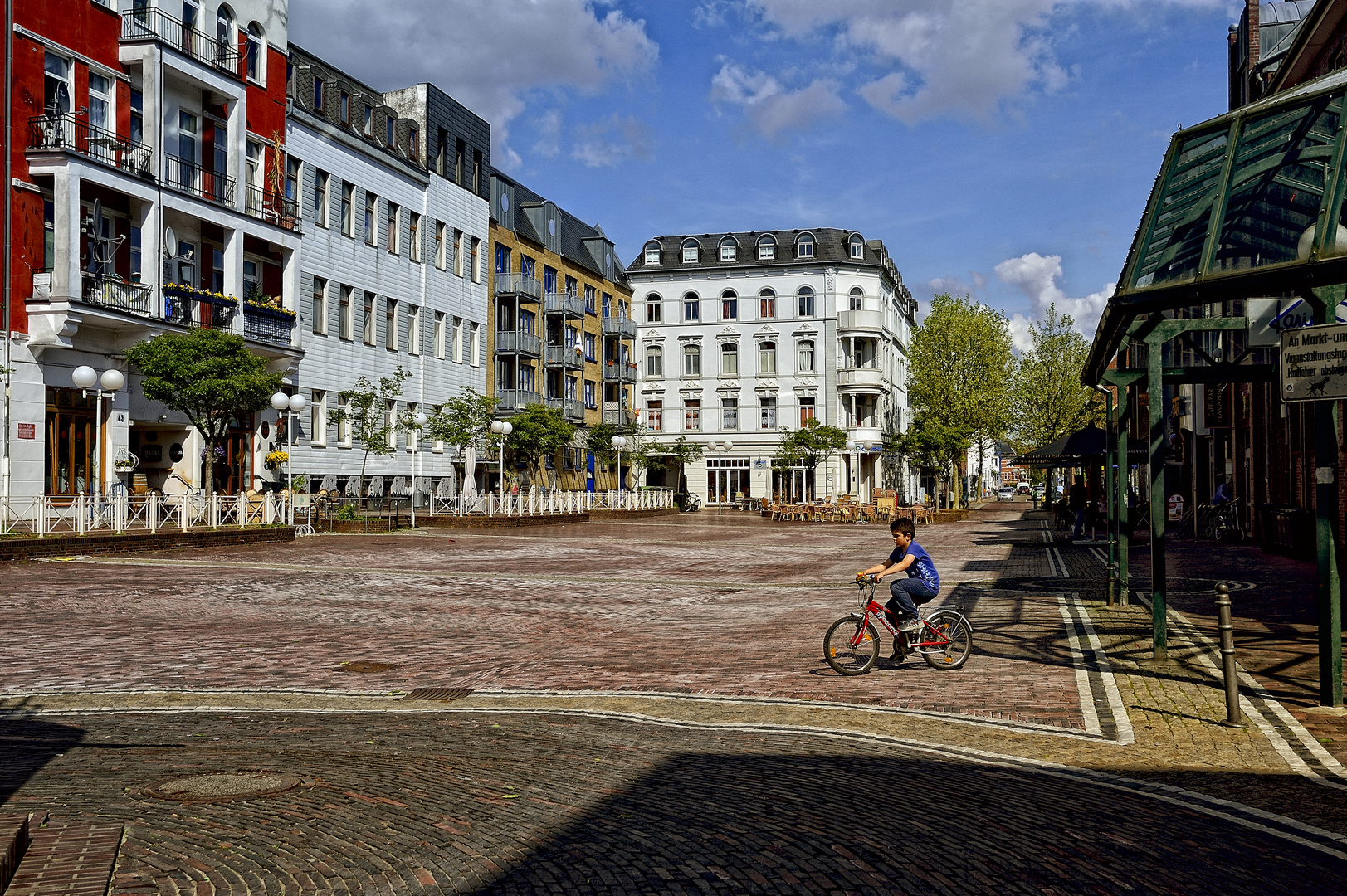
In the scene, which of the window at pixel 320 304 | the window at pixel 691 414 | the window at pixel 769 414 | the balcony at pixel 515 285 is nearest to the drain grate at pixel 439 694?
the window at pixel 320 304

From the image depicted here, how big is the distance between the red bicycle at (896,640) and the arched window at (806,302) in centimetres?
6223

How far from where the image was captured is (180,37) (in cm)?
3136

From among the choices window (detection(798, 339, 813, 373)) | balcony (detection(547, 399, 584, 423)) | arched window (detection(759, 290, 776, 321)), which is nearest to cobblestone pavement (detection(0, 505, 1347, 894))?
balcony (detection(547, 399, 584, 423))

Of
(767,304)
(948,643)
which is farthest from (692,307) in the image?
(948,643)

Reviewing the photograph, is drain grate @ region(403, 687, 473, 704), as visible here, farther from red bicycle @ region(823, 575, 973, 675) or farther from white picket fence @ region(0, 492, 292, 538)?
white picket fence @ region(0, 492, 292, 538)

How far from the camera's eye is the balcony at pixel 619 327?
63.5m

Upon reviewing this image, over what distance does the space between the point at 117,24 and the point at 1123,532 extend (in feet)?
86.6

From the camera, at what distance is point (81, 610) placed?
13.2 metres

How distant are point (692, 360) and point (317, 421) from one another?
37.6 metres

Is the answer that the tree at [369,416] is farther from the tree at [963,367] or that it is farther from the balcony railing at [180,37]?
the tree at [963,367]

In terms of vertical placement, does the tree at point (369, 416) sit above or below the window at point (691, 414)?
below

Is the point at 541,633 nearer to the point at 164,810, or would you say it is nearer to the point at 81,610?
the point at 81,610

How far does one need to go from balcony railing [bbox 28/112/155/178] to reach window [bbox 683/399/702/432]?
150 ft

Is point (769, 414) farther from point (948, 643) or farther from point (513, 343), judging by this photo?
point (948, 643)
